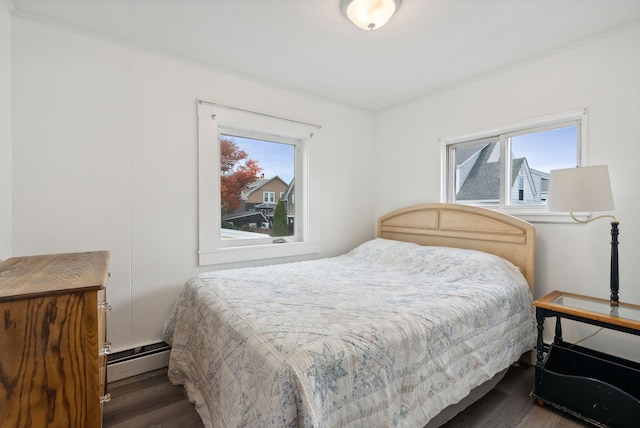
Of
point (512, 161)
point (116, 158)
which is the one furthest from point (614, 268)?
point (116, 158)

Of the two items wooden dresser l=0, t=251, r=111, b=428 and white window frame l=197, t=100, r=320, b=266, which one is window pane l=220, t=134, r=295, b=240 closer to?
white window frame l=197, t=100, r=320, b=266

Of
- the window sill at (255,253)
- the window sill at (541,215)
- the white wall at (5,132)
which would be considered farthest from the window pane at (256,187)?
the window sill at (541,215)

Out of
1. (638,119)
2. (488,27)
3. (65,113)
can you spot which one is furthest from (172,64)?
(638,119)

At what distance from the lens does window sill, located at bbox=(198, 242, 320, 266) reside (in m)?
2.47

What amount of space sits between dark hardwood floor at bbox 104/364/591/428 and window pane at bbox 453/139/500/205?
156cm

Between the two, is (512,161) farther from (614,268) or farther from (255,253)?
(255,253)

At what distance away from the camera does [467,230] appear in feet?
8.59

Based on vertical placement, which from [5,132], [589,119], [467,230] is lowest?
[467,230]

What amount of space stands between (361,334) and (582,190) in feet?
5.36

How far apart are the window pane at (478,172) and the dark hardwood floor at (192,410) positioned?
5.13 ft

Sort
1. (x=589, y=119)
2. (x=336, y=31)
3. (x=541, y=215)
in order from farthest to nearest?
(x=541, y=215) < (x=589, y=119) < (x=336, y=31)

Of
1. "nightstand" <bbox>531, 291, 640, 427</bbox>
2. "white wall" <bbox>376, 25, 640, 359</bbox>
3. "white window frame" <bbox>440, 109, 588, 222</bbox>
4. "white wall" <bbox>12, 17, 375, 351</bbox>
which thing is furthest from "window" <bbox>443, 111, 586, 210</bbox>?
"white wall" <bbox>12, 17, 375, 351</bbox>

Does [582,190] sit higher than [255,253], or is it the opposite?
[582,190]

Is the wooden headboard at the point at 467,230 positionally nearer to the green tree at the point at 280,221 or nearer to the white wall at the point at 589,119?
the white wall at the point at 589,119
